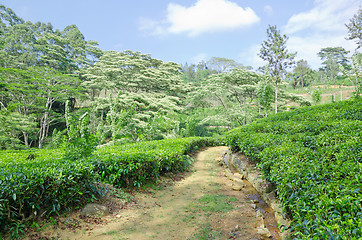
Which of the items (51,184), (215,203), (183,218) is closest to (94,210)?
(51,184)

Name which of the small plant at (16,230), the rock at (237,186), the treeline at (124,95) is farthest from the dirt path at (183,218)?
the treeline at (124,95)

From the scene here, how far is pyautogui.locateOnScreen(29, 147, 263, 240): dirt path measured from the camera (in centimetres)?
288

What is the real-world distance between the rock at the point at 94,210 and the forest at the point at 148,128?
0.67 ft

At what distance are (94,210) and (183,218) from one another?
1.47 meters

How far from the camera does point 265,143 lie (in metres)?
5.02

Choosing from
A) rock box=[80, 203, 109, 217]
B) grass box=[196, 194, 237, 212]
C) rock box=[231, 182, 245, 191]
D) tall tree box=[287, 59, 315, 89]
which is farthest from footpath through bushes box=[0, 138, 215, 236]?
tall tree box=[287, 59, 315, 89]

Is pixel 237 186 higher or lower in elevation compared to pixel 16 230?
lower

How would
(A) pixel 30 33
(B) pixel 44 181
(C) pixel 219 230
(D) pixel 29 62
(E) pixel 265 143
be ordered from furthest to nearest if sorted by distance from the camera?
1. (A) pixel 30 33
2. (D) pixel 29 62
3. (E) pixel 265 143
4. (C) pixel 219 230
5. (B) pixel 44 181

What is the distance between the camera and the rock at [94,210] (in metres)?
3.21

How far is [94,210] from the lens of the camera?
129 inches

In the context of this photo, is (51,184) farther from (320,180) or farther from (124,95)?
(124,95)

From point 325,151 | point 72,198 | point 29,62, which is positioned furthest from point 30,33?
point 325,151

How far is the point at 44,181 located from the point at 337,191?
358cm

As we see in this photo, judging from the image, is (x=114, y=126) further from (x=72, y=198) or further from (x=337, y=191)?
(x=337, y=191)
